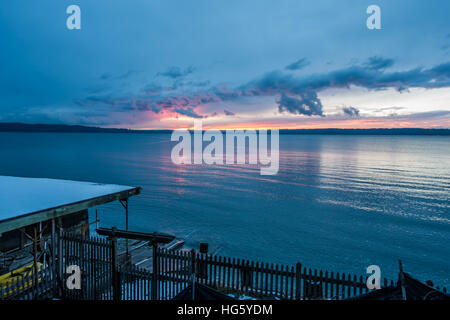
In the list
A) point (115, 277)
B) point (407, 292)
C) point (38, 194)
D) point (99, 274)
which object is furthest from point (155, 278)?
point (407, 292)

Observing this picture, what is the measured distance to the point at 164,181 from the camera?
5553 centimetres

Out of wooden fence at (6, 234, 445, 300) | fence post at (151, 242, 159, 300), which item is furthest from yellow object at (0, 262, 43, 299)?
fence post at (151, 242, 159, 300)

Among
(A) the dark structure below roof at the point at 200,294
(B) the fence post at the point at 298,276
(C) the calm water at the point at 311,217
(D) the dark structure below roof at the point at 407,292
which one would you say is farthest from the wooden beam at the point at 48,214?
(C) the calm water at the point at 311,217

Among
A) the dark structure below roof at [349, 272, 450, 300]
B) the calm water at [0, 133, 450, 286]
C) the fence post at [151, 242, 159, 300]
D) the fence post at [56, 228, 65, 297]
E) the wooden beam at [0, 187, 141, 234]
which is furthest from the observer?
the calm water at [0, 133, 450, 286]

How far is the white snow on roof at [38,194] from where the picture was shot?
8.83 m

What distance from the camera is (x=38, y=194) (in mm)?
10836

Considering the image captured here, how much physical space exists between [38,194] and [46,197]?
77 centimetres

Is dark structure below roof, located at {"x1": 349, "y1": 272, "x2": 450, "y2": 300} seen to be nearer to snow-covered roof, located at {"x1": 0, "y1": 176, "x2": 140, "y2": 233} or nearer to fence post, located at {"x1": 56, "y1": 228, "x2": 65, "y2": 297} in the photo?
snow-covered roof, located at {"x1": 0, "y1": 176, "x2": 140, "y2": 233}

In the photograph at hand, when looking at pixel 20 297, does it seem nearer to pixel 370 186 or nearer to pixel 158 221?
pixel 158 221

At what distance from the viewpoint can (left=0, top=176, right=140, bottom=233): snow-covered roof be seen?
8523 millimetres

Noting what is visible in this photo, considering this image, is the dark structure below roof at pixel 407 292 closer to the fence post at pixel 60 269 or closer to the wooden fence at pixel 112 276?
the wooden fence at pixel 112 276

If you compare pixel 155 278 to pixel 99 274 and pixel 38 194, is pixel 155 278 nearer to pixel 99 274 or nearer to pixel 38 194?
pixel 99 274
